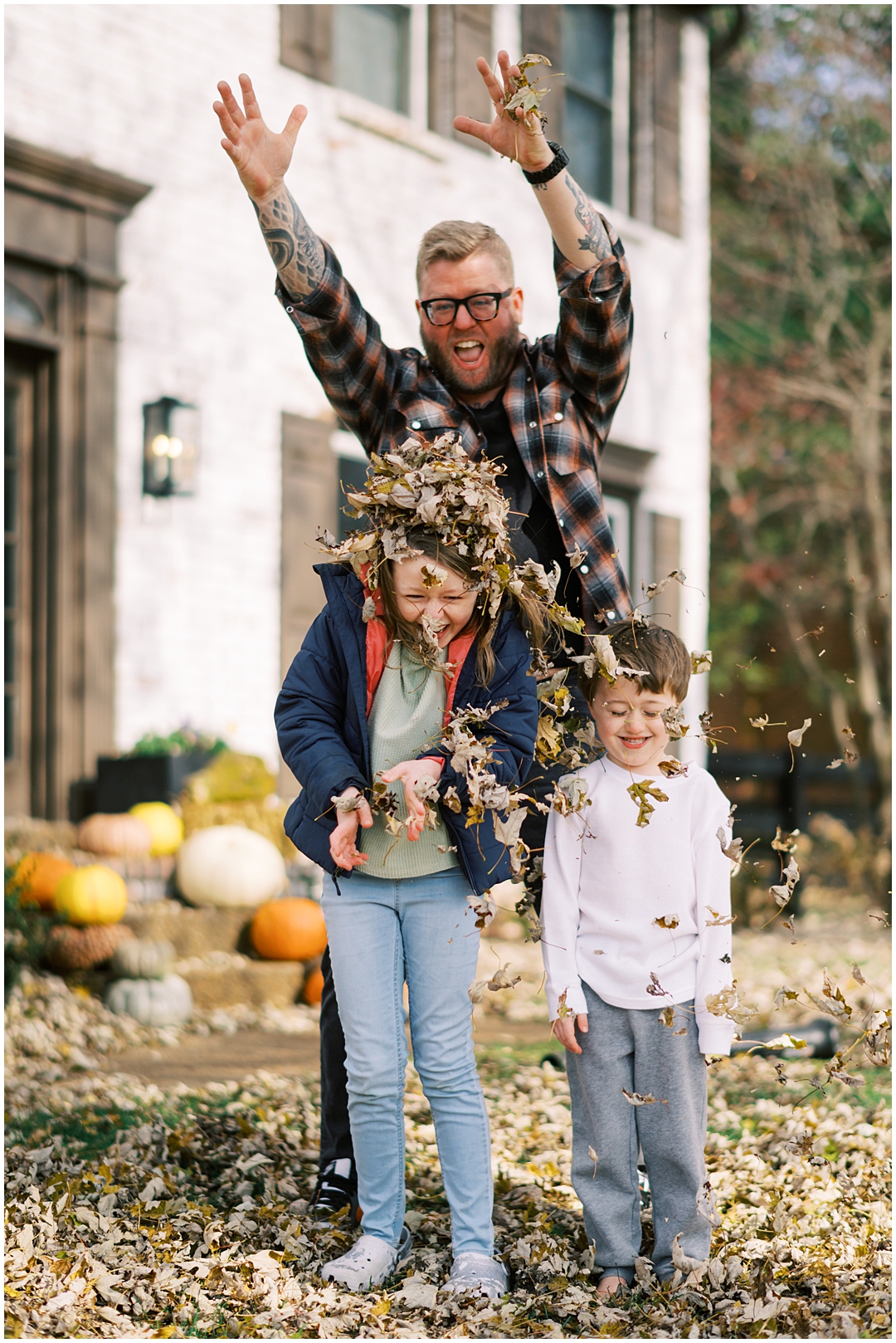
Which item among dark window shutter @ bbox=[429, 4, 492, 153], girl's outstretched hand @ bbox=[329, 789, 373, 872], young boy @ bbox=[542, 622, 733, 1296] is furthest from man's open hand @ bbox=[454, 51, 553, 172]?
dark window shutter @ bbox=[429, 4, 492, 153]

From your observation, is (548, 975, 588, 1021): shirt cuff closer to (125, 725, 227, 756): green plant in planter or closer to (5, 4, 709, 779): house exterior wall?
(125, 725, 227, 756): green plant in planter

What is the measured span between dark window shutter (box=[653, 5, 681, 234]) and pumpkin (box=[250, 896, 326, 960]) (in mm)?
6508

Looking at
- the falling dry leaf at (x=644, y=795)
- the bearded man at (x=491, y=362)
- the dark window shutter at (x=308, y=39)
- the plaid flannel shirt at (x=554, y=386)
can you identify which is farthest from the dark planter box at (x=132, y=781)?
the falling dry leaf at (x=644, y=795)

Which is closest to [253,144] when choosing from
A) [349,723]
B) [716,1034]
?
[349,723]

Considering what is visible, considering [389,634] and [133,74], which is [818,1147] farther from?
[133,74]

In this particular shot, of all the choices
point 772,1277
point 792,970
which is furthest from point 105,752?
point 772,1277

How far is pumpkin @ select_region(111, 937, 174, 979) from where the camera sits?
220 inches

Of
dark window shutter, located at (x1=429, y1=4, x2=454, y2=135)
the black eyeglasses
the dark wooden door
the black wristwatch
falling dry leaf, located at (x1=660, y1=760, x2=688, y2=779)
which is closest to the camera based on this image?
falling dry leaf, located at (x1=660, y1=760, x2=688, y2=779)

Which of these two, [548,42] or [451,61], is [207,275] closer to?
[451,61]

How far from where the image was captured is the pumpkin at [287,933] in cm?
607

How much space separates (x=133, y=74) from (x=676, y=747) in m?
5.45

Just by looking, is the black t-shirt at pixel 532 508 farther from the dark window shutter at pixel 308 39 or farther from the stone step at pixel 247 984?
the dark window shutter at pixel 308 39

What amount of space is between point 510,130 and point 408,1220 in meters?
2.52

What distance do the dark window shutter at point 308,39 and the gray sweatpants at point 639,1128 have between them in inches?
248
